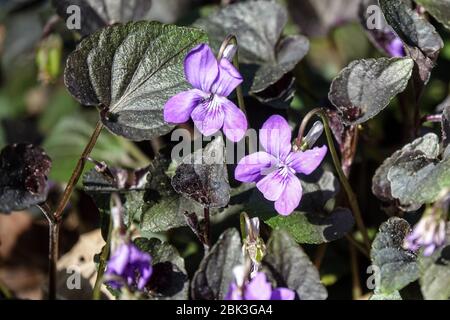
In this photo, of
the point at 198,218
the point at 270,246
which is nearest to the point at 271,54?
the point at 198,218

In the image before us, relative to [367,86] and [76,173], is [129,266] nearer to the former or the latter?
[76,173]

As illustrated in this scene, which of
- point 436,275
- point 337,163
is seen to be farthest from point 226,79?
point 436,275

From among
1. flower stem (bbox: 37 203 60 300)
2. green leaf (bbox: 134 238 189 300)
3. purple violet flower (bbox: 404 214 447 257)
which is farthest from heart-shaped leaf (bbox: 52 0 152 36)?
purple violet flower (bbox: 404 214 447 257)

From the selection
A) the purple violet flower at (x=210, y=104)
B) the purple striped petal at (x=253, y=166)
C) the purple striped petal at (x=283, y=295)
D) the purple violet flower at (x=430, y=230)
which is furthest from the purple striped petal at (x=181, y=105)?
the purple violet flower at (x=430, y=230)

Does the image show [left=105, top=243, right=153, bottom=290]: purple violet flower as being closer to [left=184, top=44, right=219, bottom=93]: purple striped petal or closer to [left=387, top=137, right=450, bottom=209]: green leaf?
[left=184, top=44, right=219, bottom=93]: purple striped petal

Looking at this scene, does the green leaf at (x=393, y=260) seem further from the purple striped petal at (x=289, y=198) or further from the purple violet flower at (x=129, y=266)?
the purple violet flower at (x=129, y=266)
